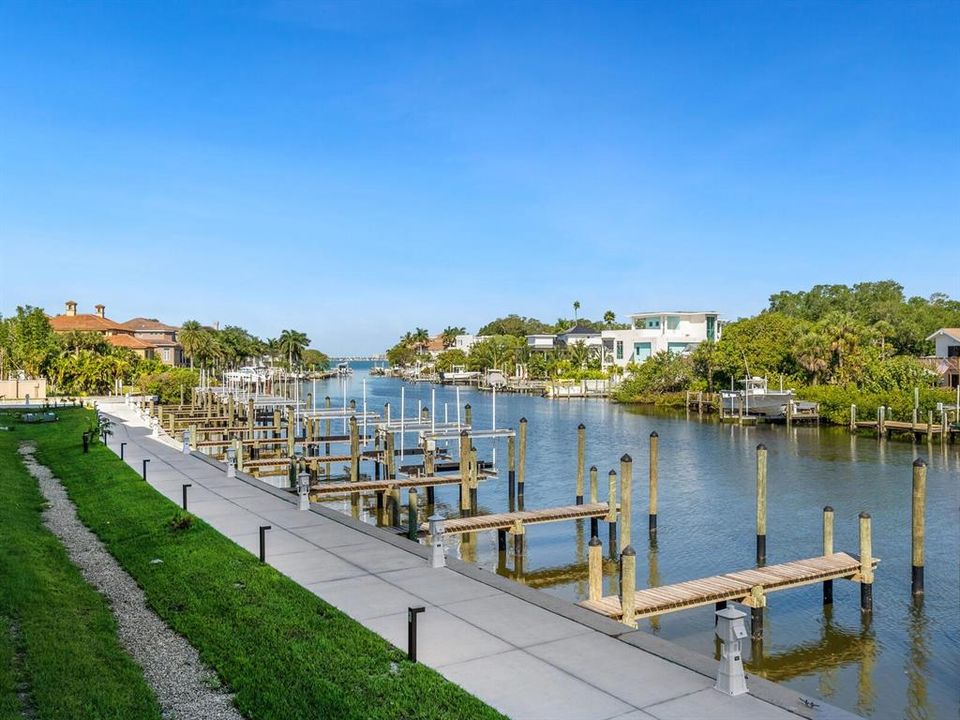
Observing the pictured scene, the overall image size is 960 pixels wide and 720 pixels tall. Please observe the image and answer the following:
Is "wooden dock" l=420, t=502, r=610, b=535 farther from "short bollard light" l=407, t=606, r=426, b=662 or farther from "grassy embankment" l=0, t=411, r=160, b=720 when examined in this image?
"short bollard light" l=407, t=606, r=426, b=662

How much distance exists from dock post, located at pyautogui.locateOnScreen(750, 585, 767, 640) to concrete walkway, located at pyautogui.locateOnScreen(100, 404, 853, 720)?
18.6 feet

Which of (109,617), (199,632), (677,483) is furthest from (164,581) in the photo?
(677,483)

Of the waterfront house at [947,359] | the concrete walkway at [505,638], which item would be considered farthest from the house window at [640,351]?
the concrete walkway at [505,638]

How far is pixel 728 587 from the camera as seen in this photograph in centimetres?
1783

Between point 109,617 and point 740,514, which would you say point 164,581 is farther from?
point 740,514

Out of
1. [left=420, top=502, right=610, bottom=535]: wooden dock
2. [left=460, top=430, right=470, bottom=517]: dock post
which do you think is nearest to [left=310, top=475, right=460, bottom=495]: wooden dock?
[left=460, top=430, right=470, bottom=517]: dock post

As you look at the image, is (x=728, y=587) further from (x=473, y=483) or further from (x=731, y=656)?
(x=473, y=483)

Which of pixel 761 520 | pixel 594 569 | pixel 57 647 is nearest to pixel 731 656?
pixel 594 569

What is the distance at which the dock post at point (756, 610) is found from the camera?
18.0m

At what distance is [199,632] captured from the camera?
1320 centimetres

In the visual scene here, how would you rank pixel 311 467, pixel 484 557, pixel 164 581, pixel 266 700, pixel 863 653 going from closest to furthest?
1. pixel 266 700
2. pixel 164 581
3. pixel 863 653
4. pixel 484 557
5. pixel 311 467

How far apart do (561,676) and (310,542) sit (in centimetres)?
953

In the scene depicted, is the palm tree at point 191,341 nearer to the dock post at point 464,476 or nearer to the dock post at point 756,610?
the dock post at point 464,476

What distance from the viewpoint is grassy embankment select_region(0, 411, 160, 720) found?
1018 cm
